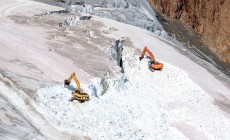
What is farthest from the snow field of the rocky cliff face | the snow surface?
the rocky cliff face

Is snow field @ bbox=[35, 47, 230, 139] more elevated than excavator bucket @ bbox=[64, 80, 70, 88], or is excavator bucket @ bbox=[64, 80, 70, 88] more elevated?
excavator bucket @ bbox=[64, 80, 70, 88]

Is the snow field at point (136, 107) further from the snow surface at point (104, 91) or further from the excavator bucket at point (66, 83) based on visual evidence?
the excavator bucket at point (66, 83)

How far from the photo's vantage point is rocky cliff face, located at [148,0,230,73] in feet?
160

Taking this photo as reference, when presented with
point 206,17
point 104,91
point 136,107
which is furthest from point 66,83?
point 206,17

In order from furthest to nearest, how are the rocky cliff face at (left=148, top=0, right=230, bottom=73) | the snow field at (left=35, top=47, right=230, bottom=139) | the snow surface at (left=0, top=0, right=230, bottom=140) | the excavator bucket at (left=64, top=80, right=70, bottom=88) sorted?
the rocky cliff face at (left=148, top=0, right=230, bottom=73) → the excavator bucket at (left=64, top=80, right=70, bottom=88) → the snow field at (left=35, top=47, right=230, bottom=139) → the snow surface at (left=0, top=0, right=230, bottom=140)

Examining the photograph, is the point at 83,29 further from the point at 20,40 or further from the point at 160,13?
the point at 160,13

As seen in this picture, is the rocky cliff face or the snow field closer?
the snow field

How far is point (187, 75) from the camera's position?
22016 millimetres

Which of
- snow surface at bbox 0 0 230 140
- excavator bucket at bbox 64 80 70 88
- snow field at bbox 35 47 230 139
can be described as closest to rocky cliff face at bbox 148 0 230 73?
snow surface at bbox 0 0 230 140

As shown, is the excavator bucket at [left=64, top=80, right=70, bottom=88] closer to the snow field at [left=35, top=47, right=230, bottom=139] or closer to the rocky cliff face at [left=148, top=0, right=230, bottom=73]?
the snow field at [left=35, top=47, right=230, bottom=139]

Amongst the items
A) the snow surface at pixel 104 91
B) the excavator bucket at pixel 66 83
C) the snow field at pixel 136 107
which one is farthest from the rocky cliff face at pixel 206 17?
the excavator bucket at pixel 66 83

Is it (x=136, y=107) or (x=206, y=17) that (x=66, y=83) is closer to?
(x=136, y=107)

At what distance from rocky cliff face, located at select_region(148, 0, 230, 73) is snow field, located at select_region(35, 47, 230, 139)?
27238mm

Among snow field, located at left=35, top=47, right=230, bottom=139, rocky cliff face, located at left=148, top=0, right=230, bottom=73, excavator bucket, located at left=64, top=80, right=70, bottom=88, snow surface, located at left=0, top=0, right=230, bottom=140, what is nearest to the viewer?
snow surface, located at left=0, top=0, right=230, bottom=140
